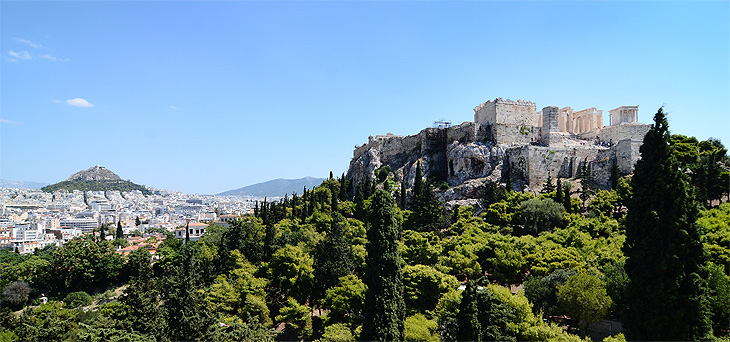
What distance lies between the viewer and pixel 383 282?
16.8 metres

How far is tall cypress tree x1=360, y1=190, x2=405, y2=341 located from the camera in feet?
53.5

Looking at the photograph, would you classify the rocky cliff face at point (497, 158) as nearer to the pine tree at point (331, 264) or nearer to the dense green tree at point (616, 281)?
the pine tree at point (331, 264)

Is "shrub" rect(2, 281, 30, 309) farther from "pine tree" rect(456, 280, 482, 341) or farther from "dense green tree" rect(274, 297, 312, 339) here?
"pine tree" rect(456, 280, 482, 341)

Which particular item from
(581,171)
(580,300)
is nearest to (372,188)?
(581,171)

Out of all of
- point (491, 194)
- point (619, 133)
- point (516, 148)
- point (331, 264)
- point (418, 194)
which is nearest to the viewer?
point (331, 264)

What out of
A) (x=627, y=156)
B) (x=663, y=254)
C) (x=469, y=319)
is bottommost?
(x=469, y=319)

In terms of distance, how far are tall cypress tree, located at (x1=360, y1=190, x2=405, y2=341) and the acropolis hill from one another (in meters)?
28.7

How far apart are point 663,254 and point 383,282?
9340mm

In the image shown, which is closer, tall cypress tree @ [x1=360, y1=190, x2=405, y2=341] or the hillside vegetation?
the hillside vegetation

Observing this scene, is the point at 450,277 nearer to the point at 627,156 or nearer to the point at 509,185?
the point at 509,185

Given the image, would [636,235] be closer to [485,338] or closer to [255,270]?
[485,338]

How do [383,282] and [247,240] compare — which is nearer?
[383,282]

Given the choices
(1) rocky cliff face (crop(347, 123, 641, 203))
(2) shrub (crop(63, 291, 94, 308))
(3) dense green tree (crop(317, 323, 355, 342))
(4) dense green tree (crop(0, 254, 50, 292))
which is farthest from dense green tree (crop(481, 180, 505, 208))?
(4) dense green tree (crop(0, 254, 50, 292))

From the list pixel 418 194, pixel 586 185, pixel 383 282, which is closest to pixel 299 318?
pixel 383 282
